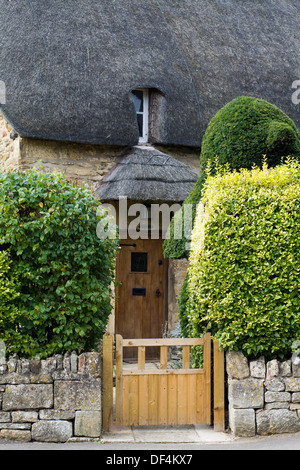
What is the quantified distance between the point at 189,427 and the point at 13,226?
8.81 feet

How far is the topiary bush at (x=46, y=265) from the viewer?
5.12 metres

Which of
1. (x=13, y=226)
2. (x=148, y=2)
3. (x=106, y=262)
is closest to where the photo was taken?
(x=13, y=226)

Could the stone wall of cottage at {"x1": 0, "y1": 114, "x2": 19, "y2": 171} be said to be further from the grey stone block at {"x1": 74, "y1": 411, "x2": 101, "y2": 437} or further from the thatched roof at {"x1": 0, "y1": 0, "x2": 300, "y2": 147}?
the grey stone block at {"x1": 74, "y1": 411, "x2": 101, "y2": 437}

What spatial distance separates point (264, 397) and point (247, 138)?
2852mm

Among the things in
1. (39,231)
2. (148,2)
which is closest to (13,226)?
(39,231)

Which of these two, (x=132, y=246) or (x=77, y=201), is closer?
(x=77, y=201)

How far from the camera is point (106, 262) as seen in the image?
5.47 m

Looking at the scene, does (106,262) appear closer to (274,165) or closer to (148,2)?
(274,165)

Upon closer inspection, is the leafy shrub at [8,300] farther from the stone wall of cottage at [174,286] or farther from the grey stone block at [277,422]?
the stone wall of cottage at [174,286]

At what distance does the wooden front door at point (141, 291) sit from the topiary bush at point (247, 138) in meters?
2.97

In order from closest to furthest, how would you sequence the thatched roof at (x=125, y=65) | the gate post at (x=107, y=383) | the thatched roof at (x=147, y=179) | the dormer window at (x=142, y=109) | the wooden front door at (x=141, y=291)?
the gate post at (x=107, y=383) < the thatched roof at (x=147, y=179) < the thatched roof at (x=125, y=65) < the wooden front door at (x=141, y=291) < the dormer window at (x=142, y=109)

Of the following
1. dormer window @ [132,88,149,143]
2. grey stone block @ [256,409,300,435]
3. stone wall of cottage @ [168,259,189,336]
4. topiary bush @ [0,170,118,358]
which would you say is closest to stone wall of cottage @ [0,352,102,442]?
topiary bush @ [0,170,118,358]

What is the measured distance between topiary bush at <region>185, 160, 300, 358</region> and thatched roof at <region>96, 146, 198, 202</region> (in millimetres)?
3226
